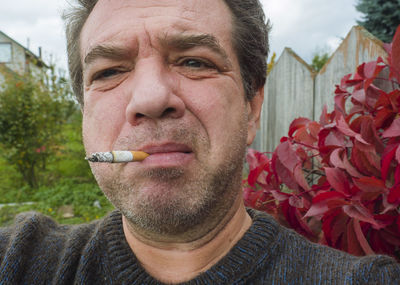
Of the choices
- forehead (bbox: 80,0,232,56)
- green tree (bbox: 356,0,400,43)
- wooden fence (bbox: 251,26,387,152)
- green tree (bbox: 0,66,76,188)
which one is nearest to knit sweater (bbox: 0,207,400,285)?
forehead (bbox: 80,0,232,56)

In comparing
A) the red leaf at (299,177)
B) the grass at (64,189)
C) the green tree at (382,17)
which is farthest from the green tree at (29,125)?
the green tree at (382,17)

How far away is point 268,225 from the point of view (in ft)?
4.23

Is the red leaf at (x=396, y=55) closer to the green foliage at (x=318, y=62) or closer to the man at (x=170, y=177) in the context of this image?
the man at (x=170, y=177)

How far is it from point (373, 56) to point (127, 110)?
145 centimetres

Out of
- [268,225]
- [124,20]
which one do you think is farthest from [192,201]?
[124,20]

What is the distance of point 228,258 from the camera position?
1.20 metres

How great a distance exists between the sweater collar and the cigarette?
448 millimetres

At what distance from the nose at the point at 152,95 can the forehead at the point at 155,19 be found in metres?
0.12

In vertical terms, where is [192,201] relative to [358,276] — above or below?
above

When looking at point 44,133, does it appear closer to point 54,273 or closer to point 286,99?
point 286,99

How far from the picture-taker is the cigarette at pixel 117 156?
0.93 m

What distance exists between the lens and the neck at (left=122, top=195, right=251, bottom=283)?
1250mm

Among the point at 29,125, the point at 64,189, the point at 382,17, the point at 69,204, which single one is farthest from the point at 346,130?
the point at 382,17

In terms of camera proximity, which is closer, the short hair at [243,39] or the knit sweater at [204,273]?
the knit sweater at [204,273]
